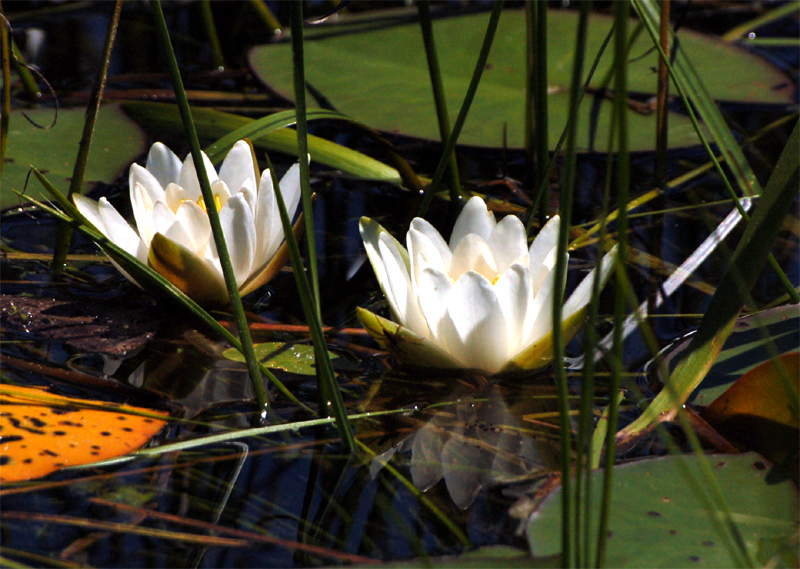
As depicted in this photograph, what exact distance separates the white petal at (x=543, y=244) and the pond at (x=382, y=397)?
4.3 inches

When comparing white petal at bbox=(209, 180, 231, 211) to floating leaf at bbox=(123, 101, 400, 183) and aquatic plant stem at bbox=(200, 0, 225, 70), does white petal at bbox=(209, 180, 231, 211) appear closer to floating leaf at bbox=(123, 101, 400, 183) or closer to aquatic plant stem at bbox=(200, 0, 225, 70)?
floating leaf at bbox=(123, 101, 400, 183)

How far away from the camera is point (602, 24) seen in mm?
2611

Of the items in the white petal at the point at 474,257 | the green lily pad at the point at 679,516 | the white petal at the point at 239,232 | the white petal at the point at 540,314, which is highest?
the white petal at the point at 239,232

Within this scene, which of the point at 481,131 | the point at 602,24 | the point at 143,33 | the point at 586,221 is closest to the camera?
the point at 586,221

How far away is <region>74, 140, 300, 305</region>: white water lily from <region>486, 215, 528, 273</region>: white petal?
370mm

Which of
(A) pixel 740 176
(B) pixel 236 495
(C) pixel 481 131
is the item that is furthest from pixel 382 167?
(B) pixel 236 495

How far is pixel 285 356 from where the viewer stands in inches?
44.2

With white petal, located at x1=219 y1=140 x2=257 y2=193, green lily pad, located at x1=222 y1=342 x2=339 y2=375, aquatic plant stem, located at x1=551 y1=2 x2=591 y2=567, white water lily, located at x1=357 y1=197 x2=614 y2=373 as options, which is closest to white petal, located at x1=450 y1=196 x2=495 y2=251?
white water lily, located at x1=357 y1=197 x2=614 y2=373

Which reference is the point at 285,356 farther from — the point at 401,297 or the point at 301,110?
the point at 301,110

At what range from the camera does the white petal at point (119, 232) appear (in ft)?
3.81

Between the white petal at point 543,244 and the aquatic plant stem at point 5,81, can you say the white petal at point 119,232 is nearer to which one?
the aquatic plant stem at point 5,81

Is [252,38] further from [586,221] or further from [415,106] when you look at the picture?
[586,221]

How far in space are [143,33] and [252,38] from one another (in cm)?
43

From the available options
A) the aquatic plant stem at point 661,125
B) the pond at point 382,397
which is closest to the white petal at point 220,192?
the pond at point 382,397
